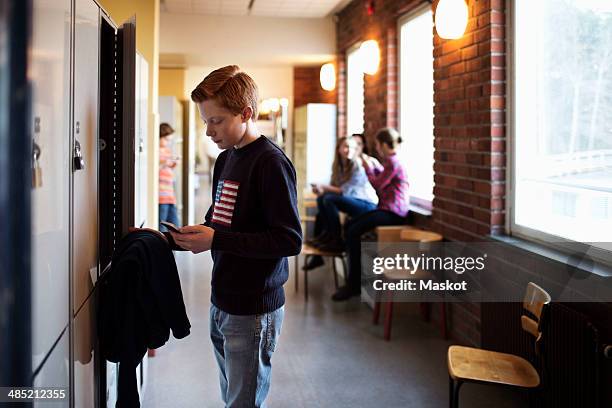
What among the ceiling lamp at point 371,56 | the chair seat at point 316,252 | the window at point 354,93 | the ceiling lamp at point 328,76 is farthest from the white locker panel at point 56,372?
the ceiling lamp at point 328,76

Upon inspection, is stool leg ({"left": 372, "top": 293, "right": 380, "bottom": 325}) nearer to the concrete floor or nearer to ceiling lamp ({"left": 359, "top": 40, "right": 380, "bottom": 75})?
the concrete floor

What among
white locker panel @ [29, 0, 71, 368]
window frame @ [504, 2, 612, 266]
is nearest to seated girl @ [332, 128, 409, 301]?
window frame @ [504, 2, 612, 266]

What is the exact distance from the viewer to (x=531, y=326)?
2674 mm

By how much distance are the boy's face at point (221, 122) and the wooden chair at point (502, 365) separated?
1.41 m

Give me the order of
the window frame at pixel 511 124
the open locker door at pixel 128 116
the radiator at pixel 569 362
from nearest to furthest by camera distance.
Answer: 1. the open locker door at pixel 128 116
2. the radiator at pixel 569 362
3. the window frame at pixel 511 124

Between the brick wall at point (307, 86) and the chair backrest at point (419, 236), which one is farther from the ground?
the brick wall at point (307, 86)

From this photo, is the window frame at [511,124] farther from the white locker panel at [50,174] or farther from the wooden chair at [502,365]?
the white locker panel at [50,174]

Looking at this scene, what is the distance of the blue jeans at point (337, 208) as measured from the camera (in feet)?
18.9

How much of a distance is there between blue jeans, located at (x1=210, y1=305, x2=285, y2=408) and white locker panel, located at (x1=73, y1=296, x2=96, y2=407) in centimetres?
40

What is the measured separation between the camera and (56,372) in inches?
59.1

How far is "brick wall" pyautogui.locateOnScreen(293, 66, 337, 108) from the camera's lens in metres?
9.01

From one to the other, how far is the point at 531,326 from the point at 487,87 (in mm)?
1584

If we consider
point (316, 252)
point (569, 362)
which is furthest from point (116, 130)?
point (316, 252)

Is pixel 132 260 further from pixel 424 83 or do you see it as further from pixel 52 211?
pixel 424 83
